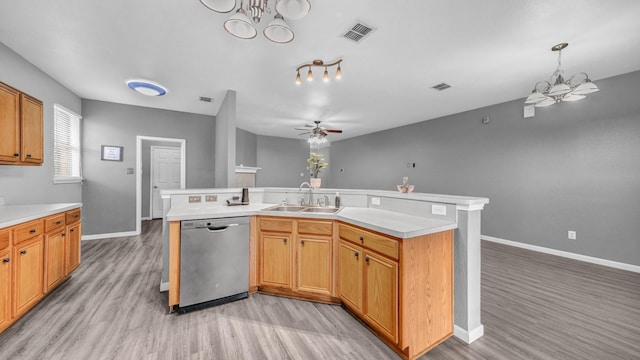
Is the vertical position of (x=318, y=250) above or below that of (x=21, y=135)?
below

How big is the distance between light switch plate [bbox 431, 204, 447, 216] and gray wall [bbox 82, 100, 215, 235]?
5196 millimetres

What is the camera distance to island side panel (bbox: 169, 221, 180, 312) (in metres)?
2.14

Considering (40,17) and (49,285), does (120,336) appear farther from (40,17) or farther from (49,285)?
(40,17)

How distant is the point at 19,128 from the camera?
254 cm

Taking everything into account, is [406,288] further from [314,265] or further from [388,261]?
[314,265]

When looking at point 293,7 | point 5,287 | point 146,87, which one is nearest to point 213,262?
point 5,287

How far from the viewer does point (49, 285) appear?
236 cm

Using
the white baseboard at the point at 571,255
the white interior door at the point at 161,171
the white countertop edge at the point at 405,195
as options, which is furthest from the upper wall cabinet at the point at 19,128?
the white baseboard at the point at 571,255

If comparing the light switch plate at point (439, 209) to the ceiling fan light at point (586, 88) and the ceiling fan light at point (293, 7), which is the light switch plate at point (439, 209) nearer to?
the ceiling fan light at point (293, 7)

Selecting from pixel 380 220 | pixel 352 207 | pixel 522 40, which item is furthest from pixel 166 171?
pixel 522 40

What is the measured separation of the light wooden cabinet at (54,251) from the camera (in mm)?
2311

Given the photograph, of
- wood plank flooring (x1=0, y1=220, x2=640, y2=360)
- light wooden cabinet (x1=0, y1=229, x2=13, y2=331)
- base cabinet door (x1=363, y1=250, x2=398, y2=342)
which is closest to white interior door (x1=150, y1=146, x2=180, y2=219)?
wood plank flooring (x1=0, y1=220, x2=640, y2=360)

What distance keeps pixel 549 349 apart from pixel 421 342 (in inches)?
38.6

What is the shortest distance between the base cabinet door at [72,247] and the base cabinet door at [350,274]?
3136 millimetres
